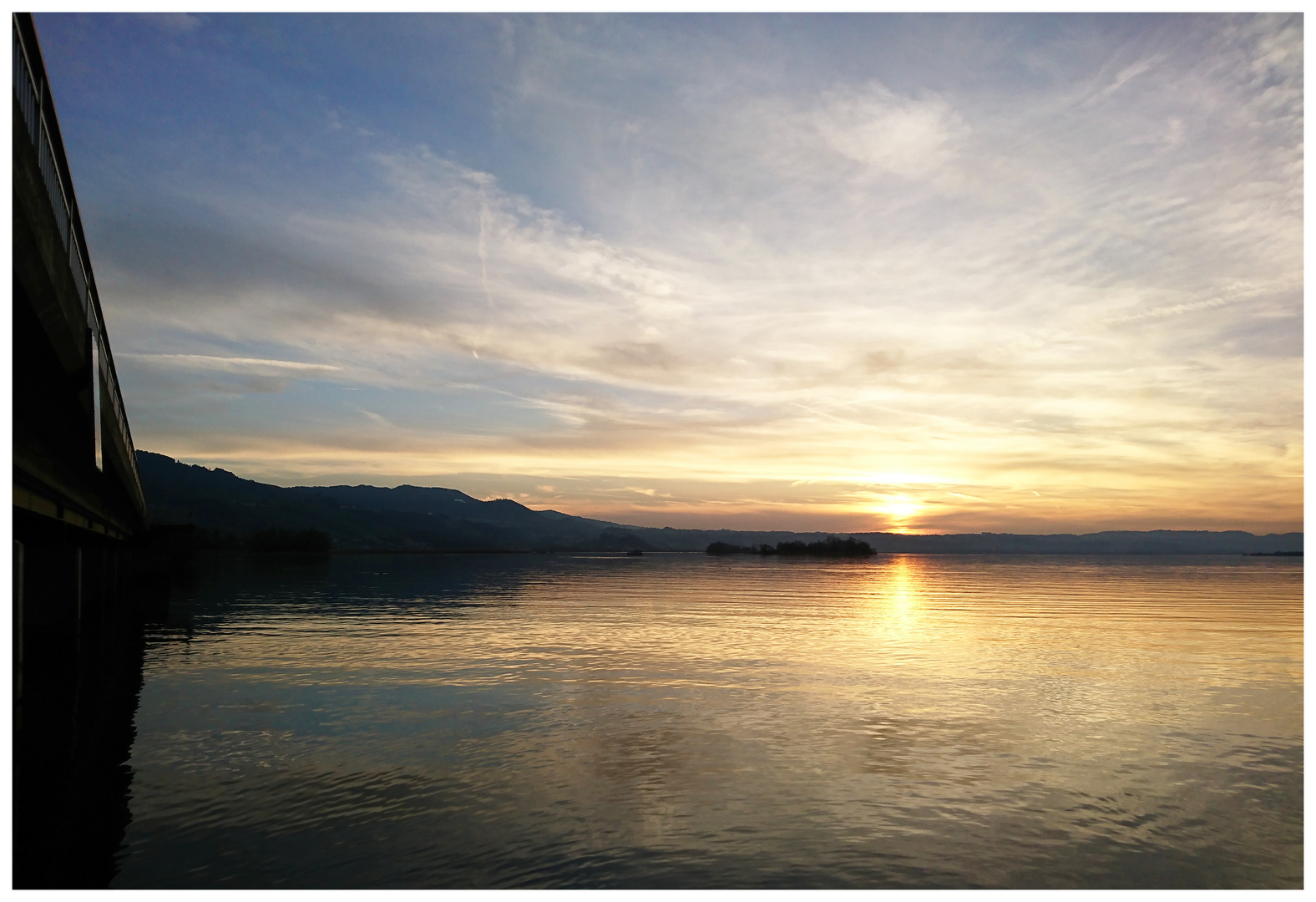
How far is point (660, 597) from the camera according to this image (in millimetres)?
63250

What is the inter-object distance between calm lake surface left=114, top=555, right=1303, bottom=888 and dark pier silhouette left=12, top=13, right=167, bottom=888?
78 cm

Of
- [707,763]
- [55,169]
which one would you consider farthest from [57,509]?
[707,763]

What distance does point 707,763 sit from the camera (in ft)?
50.8

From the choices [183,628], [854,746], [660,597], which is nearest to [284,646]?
[183,628]

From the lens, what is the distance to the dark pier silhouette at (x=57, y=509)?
1188cm

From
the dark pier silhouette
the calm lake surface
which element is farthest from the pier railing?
the calm lake surface

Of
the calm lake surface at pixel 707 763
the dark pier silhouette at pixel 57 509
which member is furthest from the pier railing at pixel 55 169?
the calm lake surface at pixel 707 763

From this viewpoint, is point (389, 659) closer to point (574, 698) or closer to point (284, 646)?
point (284, 646)

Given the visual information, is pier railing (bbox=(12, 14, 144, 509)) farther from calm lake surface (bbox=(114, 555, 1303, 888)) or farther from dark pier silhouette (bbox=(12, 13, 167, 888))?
calm lake surface (bbox=(114, 555, 1303, 888))

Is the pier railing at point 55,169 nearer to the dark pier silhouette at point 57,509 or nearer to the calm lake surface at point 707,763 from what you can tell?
the dark pier silhouette at point 57,509

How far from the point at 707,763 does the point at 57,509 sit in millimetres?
30922

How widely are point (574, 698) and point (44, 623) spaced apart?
26738 millimetres

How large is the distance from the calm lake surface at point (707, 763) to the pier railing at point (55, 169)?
348 inches

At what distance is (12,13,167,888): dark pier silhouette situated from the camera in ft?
39.0
